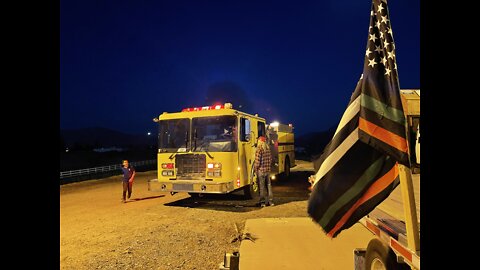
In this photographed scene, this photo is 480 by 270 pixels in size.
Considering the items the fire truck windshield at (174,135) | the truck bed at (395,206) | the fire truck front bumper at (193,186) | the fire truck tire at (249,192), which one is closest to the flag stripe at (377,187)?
the truck bed at (395,206)

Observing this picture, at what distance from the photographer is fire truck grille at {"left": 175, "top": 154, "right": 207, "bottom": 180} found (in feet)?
30.3

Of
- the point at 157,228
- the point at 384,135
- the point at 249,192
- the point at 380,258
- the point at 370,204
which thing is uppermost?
the point at 384,135

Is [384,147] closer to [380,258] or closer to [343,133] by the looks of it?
[343,133]

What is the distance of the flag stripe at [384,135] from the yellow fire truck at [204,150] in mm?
6506

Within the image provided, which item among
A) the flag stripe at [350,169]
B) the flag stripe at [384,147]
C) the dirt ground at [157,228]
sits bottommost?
the dirt ground at [157,228]

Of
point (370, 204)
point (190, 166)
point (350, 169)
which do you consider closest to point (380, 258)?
point (370, 204)

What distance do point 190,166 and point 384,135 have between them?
7455 mm

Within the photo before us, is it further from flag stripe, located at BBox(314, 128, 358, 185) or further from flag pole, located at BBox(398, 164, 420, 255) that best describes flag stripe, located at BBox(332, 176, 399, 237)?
flag stripe, located at BBox(314, 128, 358, 185)

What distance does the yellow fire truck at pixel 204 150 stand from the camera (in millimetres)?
8953

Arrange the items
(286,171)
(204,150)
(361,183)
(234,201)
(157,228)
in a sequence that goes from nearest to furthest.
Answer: (361,183) < (157,228) < (204,150) < (234,201) < (286,171)

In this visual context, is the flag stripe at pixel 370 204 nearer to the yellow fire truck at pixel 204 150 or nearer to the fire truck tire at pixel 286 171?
the yellow fire truck at pixel 204 150

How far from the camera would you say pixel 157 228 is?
287 inches
